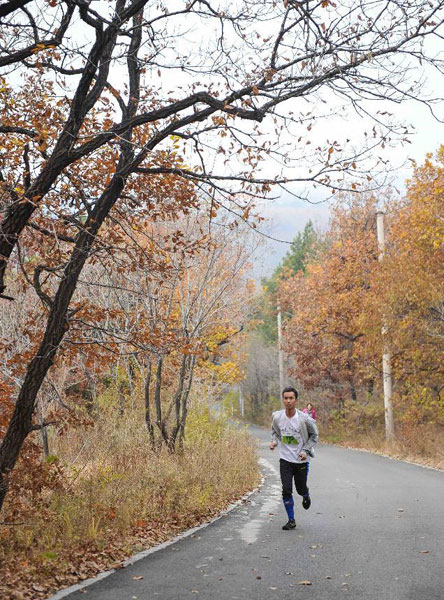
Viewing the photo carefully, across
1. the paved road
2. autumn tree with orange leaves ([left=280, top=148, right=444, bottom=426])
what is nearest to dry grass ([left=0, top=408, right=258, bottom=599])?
the paved road

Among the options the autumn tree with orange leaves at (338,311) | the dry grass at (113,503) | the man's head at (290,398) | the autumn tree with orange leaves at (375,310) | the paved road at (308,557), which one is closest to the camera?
the paved road at (308,557)

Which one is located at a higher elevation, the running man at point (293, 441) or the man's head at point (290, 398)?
the man's head at point (290, 398)

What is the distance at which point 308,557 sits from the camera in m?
7.99

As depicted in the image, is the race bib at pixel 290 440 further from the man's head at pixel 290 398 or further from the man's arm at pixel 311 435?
the man's head at pixel 290 398

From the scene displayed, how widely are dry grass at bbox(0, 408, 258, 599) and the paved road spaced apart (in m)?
0.46

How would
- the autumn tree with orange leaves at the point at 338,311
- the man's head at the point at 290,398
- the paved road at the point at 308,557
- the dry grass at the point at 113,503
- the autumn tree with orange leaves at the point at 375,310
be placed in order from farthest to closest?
the autumn tree with orange leaves at the point at 338,311 → the autumn tree with orange leaves at the point at 375,310 → the man's head at the point at 290,398 → the dry grass at the point at 113,503 → the paved road at the point at 308,557

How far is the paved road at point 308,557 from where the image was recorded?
637cm

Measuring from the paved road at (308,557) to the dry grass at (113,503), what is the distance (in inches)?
18.0

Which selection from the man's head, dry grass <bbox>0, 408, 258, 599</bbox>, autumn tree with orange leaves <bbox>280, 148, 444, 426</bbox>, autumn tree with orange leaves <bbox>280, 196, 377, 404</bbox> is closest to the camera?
dry grass <bbox>0, 408, 258, 599</bbox>

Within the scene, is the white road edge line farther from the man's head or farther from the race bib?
the man's head

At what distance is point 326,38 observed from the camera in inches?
306

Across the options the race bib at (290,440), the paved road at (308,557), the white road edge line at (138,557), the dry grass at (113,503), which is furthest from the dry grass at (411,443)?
the race bib at (290,440)

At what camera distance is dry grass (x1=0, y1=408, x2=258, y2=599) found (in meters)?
7.16

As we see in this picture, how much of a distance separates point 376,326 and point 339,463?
5.44 meters
